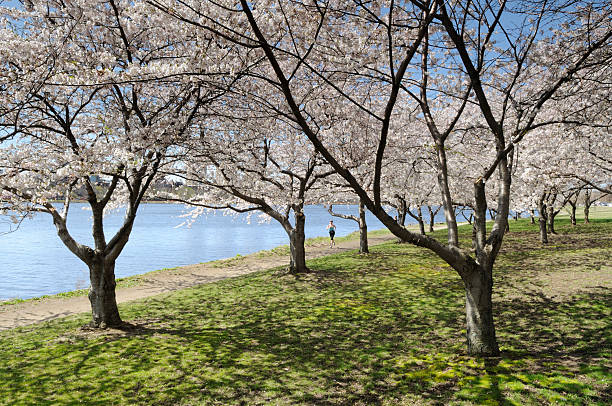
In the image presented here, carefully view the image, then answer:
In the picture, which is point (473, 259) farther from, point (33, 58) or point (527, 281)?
point (33, 58)

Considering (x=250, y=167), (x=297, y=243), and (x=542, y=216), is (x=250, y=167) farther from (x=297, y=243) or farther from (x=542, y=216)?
(x=542, y=216)

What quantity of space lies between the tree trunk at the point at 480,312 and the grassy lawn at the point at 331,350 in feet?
0.84

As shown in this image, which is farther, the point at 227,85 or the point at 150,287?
the point at 150,287

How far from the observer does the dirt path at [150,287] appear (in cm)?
1272

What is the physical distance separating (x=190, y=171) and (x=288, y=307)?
5.36m

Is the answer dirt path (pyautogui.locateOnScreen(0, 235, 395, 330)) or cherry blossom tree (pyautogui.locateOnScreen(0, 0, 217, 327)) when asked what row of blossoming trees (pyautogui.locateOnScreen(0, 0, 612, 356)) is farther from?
dirt path (pyautogui.locateOnScreen(0, 235, 395, 330))

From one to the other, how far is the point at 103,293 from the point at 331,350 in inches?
230

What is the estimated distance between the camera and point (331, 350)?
25.0ft

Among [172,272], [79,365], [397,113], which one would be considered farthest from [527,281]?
[172,272]

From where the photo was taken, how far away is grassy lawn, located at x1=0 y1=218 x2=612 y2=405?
566cm

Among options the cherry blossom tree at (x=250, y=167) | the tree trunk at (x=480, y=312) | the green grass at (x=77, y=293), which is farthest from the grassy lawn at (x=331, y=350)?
the green grass at (x=77, y=293)

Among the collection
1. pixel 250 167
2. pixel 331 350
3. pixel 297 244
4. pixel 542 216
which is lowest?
pixel 331 350

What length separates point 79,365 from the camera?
7.20 metres

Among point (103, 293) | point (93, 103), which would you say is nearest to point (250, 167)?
point (93, 103)
